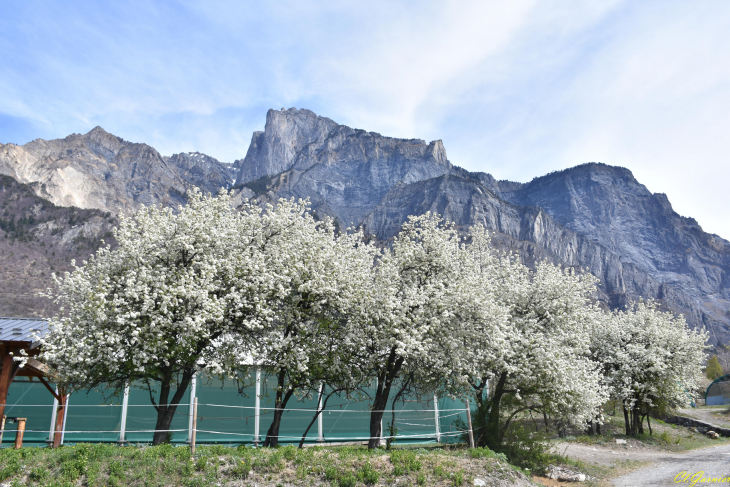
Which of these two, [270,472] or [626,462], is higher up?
[270,472]

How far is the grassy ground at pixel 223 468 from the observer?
10773 millimetres

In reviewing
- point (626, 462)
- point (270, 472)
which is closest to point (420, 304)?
point (270, 472)

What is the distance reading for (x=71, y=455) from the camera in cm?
1142

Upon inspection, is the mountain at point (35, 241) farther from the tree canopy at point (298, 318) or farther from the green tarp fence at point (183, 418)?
the tree canopy at point (298, 318)

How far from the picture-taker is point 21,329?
1603cm

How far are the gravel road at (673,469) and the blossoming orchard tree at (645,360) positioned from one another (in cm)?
666

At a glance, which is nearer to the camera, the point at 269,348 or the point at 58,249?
the point at 269,348

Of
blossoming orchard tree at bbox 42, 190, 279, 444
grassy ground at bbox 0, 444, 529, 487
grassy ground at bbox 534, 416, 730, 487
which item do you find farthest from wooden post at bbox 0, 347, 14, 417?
grassy ground at bbox 534, 416, 730, 487

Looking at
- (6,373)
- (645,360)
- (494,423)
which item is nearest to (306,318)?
(6,373)

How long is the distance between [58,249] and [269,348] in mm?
178421

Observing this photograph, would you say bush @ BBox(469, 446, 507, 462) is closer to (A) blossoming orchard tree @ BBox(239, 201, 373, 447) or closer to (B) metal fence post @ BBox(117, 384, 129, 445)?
(A) blossoming orchard tree @ BBox(239, 201, 373, 447)

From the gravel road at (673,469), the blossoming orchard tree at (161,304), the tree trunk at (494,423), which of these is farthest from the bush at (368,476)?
the gravel road at (673,469)

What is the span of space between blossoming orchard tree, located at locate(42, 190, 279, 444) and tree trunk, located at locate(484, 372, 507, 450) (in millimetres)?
12017

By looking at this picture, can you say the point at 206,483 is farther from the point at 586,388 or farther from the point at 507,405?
the point at 586,388
